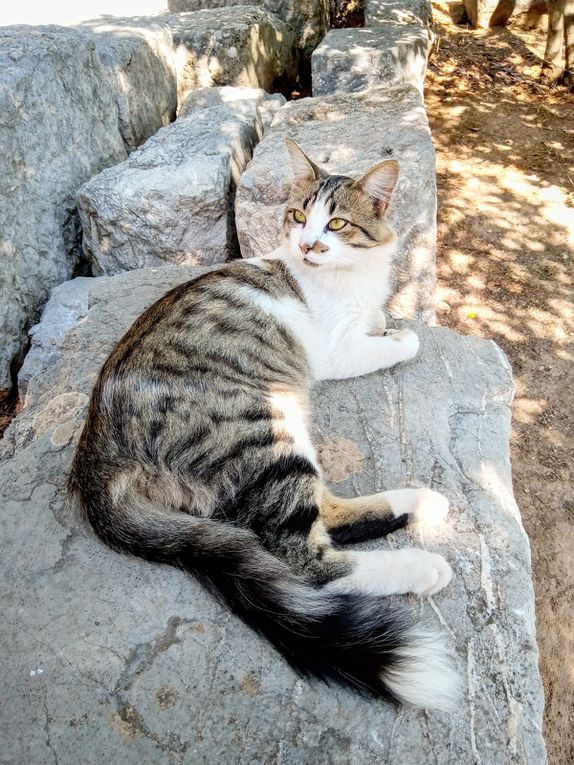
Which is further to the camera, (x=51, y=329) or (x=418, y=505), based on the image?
(x=51, y=329)

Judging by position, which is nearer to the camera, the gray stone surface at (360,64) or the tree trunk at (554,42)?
the gray stone surface at (360,64)

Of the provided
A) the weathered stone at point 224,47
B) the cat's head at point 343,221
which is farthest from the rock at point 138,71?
the cat's head at point 343,221

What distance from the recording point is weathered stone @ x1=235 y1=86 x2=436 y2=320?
13.2 ft

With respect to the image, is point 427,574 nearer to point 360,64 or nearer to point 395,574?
point 395,574

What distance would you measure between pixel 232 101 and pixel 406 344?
368 cm

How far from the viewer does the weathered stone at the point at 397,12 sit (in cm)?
777

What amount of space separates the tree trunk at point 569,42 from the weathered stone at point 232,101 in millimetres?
4130

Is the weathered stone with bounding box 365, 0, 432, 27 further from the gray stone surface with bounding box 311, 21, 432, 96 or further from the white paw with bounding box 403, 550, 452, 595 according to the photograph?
the white paw with bounding box 403, 550, 452, 595

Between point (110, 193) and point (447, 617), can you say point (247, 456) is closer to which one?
point (447, 617)

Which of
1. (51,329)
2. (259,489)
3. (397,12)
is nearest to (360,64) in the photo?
(397,12)

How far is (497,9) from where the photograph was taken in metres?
9.19

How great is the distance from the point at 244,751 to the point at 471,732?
66 centimetres

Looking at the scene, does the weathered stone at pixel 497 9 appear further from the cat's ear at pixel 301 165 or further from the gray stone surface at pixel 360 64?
the cat's ear at pixel 301 165

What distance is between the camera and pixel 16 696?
5.95 ft
